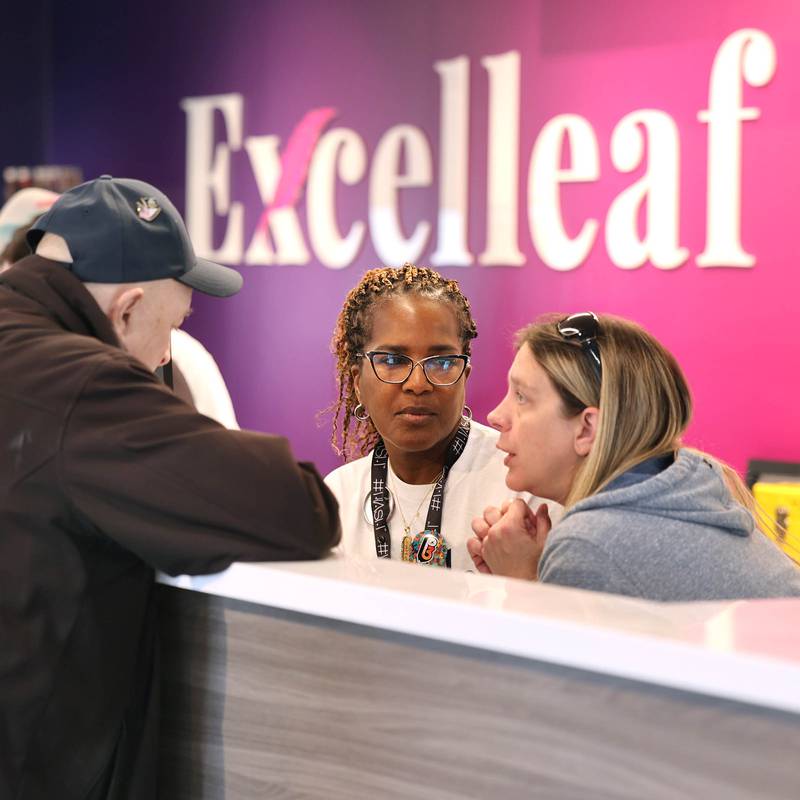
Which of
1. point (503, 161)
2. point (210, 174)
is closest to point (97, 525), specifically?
point (503, 161)

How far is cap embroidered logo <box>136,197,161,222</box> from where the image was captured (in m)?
2.21

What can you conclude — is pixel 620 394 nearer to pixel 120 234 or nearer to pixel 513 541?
pixel 513 541

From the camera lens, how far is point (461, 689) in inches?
62.7

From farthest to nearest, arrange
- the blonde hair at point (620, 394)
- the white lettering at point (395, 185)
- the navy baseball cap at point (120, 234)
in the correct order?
the white lettering at point (395, 185) < the blonde hair at point (620, 394) < the navy baseball cap at point (120, 234)

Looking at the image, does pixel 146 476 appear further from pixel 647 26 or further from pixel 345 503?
pixel 647 26

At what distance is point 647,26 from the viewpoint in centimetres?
526

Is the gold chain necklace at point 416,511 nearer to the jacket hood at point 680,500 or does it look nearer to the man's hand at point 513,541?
the man's hand at point 513,541

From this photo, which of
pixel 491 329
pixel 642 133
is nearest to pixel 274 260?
pixel 491 329

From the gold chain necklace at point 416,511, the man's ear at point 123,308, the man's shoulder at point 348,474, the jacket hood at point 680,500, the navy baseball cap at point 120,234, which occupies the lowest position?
the gold chain necklace at point 416,511

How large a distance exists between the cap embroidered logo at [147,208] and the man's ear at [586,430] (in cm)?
83

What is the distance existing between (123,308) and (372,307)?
3.49 ft

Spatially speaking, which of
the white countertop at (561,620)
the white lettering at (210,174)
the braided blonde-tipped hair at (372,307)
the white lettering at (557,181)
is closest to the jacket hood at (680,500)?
the white countertop at (561,620)

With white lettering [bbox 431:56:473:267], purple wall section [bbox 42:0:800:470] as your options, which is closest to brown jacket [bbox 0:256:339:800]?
purple wall section [bbox 42:0:800:470]

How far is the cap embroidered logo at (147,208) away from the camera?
221cm
